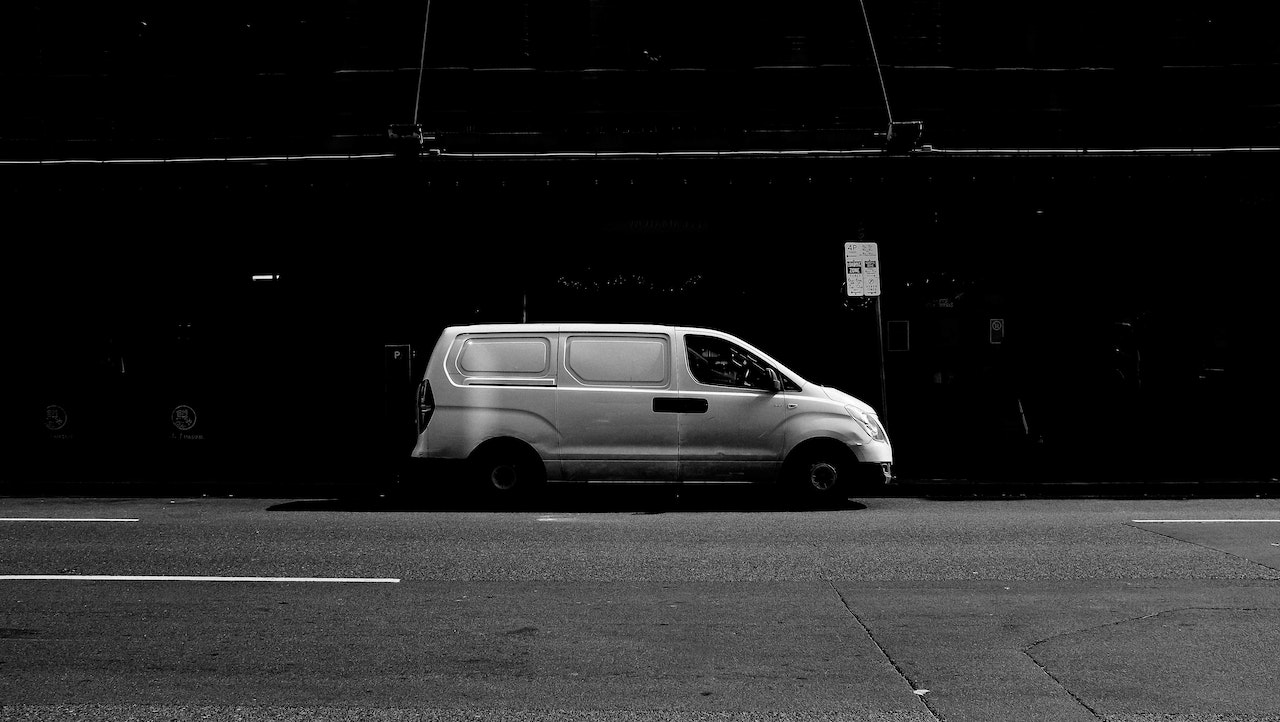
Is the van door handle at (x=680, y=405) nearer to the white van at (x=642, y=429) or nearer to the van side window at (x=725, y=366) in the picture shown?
the white van at (x=642, y=429)

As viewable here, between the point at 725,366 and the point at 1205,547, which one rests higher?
the point at 725,366

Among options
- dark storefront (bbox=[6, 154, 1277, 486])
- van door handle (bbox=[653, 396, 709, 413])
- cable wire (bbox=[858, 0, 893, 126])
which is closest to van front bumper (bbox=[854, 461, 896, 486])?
van door handle (bbox=[653, 396, 709, 413])

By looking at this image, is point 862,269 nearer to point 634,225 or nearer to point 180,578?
point 634,225

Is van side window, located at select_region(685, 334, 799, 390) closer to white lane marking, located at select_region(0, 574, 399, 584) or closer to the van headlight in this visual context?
the van headlight

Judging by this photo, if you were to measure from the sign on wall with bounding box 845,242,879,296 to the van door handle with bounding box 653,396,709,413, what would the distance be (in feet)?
11.2

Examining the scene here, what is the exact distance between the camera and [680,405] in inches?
452

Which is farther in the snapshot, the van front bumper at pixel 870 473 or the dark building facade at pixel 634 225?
the dark building facade at pixel 634 225

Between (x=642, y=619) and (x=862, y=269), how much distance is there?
8553 mm

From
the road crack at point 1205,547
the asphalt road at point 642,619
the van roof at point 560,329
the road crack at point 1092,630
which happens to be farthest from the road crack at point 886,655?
the van roof at point 560,329

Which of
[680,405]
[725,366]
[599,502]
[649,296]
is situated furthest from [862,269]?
[599,502]

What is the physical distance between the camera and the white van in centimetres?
1147

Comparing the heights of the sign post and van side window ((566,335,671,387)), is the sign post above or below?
above

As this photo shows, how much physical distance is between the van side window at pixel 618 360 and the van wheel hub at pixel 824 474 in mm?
1777

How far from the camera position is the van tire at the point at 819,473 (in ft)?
37.7
